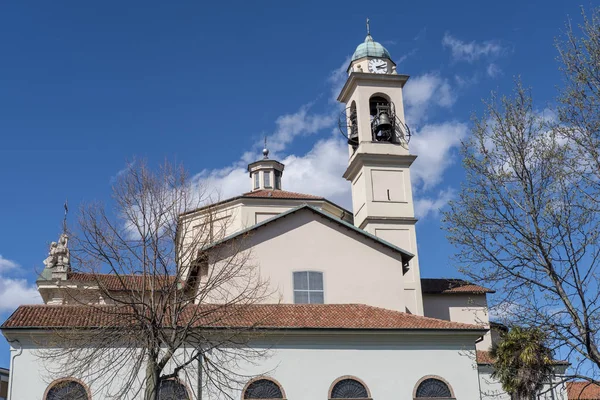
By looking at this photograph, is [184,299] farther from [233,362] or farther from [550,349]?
[550,349]

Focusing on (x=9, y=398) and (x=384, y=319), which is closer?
(x=9, y=398)

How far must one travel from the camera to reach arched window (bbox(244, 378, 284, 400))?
808 inches

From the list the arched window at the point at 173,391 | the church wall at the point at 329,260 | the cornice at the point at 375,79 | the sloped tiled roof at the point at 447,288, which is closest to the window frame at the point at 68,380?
the arched window at the point at 173,391

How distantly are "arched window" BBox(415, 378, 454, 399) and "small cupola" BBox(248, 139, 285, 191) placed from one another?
2206 cm

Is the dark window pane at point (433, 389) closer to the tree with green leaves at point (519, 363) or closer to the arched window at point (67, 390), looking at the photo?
the tree with green leaves at point (519, 363)

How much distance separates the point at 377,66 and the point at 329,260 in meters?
12.9

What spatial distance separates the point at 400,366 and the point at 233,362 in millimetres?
5143

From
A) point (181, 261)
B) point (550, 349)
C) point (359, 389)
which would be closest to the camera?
point (550, 349)

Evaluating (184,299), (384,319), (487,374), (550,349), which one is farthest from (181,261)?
(487,374)

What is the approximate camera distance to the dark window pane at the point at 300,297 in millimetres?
25672

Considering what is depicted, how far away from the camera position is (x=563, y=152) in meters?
13.9

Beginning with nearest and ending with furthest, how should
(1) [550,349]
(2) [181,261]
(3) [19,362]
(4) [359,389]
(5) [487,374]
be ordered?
(1) [550,349], (2) [181,261], (3) [19,362], (4) [359,389], (5) [487,374]

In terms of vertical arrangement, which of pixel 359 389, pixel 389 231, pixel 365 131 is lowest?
pixel 359 389

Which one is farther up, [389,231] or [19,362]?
[389,231]
